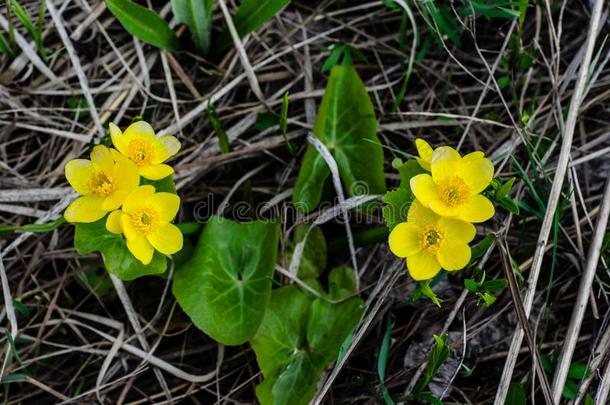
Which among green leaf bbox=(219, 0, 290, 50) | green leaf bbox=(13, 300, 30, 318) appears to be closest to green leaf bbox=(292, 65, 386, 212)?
green leaf bbox=(219, 0, 290, 50)

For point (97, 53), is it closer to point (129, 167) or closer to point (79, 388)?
point (129, 167)

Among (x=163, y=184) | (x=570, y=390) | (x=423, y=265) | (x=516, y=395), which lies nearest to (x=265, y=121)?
(x=163, y=184)

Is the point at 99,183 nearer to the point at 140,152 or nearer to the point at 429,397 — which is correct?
the point at 140,152

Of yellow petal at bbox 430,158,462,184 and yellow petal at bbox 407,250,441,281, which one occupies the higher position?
yellow petal at bbox 430,158,462,184

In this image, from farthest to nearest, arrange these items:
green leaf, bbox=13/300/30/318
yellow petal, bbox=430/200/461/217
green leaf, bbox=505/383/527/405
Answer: green leaf, bbox=13/300/30/318, green leaf, bbox=505/383/527/405, yellow petal, bbox=430/200/461/217

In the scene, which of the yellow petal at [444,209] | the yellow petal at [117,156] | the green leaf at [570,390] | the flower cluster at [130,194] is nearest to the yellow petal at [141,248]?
the flower cluster at [130,194]

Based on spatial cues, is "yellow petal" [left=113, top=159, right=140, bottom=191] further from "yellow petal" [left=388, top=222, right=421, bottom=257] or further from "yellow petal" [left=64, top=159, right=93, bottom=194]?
"yellow petal" [left=388, top=222, right=421, bottom=257]
